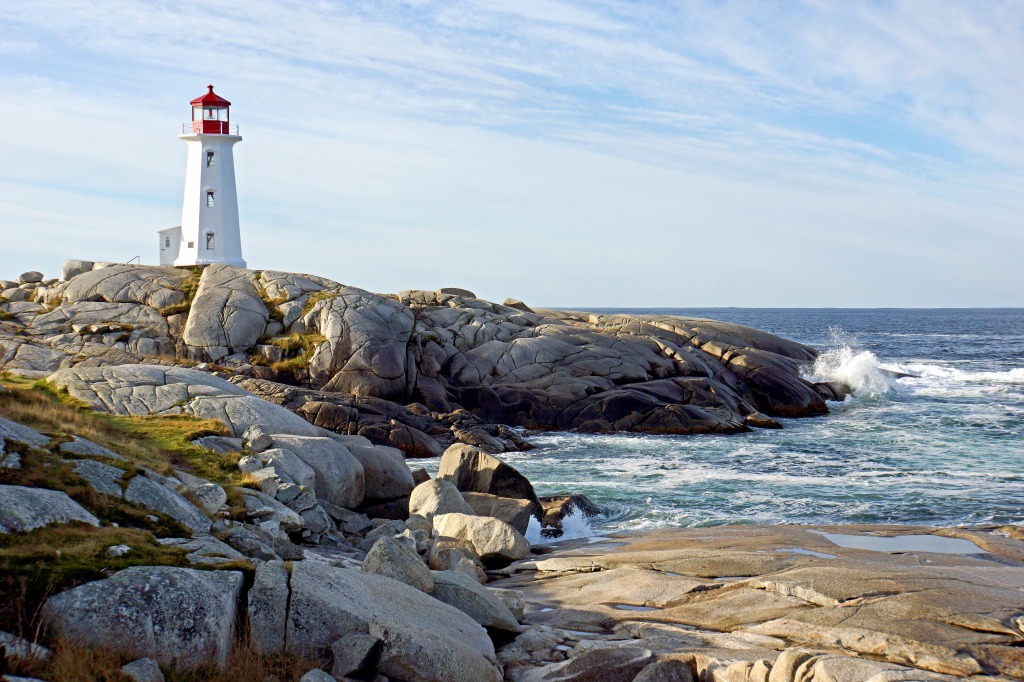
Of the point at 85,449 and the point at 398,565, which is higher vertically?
the point at 85,449

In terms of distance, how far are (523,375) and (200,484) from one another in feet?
94.1

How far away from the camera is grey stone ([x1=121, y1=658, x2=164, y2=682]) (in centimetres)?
777

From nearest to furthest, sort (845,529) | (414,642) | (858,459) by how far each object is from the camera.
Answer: (414,642) < (845,529) < (858,459)

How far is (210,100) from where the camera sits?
49.2 meters

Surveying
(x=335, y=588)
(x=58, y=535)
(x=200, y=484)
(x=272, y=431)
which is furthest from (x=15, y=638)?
(x=272, y=431)

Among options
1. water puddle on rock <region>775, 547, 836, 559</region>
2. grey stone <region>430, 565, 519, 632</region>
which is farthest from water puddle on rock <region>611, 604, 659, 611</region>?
water puddle on rock <region>775, 547, 836, 559</region>

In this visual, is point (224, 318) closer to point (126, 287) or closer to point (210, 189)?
point (126, 287)

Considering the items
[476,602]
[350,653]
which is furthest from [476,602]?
[350,653]

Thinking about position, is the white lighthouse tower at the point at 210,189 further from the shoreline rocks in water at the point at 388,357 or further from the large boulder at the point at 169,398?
the large boulder at the point at 169,398

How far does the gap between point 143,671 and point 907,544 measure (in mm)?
15246

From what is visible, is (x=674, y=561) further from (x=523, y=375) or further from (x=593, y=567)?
(x=523, y=375)

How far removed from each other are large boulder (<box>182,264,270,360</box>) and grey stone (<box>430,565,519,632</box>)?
29742 mm

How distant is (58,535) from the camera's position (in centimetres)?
962

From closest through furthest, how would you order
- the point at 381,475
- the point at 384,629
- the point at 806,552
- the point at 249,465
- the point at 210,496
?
the point at 384,629 < the point at 210,496 < the point at 806,552 < the point at 249,465 < the point at 381,475
